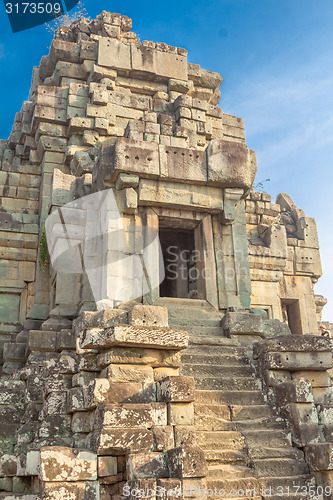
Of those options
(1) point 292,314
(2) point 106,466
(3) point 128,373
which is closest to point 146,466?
(2) point 106,466

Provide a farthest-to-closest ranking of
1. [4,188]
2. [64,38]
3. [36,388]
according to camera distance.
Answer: [64,38], [4,188], [36,388]

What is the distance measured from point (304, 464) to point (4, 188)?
11.0 metres

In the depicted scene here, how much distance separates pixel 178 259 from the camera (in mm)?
12914

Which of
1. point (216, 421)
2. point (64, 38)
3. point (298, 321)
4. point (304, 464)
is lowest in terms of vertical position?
point (304, 464)

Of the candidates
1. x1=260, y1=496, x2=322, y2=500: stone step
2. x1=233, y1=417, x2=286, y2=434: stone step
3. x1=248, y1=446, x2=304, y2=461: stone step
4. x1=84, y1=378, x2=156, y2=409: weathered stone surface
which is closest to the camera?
x1=260, y1=496, x2=322, y2=500: stone step

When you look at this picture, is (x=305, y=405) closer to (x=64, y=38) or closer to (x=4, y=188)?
(x=4, y=188)

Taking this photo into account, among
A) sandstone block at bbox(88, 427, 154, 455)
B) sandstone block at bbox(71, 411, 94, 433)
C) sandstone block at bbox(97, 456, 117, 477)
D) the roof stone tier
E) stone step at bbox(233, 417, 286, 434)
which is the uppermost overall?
the roof stone tier

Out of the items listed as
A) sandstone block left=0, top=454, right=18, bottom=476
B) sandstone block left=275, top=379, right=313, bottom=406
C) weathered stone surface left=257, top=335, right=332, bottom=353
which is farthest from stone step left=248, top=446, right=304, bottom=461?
sandstone block left=0, top=454, right=18, bottom=476

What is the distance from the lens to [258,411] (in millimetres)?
6918

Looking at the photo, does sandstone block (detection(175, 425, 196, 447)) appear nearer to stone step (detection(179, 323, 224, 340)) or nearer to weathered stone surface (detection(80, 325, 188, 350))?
weathered stone surface (detection(80, 325, 188, 350))

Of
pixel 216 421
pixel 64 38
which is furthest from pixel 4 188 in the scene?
pixel 216 421

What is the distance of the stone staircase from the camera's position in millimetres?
5785

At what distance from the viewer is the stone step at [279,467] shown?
6.00 metres

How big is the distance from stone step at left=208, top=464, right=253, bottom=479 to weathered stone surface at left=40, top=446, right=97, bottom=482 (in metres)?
1.28
